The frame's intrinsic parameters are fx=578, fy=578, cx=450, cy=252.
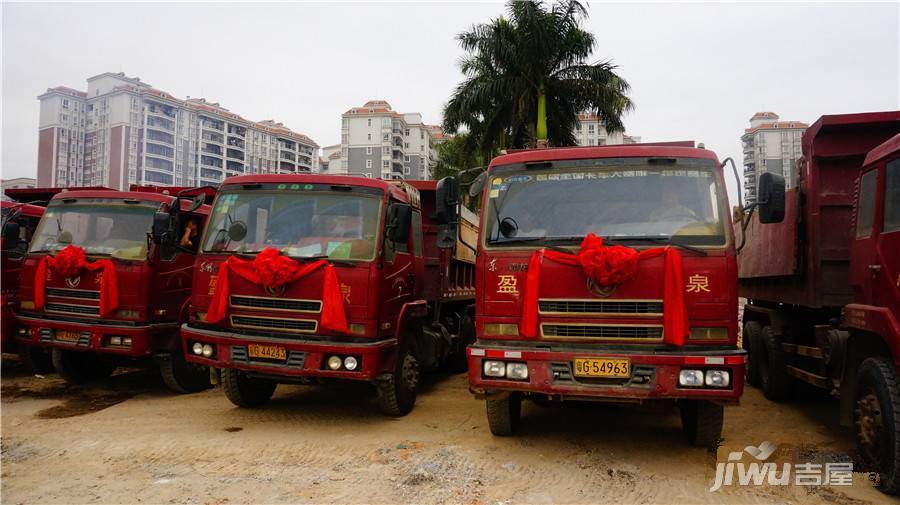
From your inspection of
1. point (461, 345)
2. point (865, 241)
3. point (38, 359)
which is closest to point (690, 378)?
point (865, 241)

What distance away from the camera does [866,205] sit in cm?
494

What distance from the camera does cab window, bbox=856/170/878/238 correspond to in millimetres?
4797

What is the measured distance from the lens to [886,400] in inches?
165

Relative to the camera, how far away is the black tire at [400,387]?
20.6 feet

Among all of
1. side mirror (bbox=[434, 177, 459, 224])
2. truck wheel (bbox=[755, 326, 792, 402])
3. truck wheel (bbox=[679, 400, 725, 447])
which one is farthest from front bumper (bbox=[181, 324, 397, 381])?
truck wheel (bbox=[755, 326, 792, 402])

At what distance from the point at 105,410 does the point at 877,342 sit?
792cm

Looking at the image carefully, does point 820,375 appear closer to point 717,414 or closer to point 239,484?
point 717,414

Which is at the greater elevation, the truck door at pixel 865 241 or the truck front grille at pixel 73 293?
the truck door at pixel 865 241

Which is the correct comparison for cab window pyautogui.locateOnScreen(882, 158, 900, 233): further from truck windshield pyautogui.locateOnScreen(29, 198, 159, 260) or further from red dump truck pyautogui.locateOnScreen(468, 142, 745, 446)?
truck windshield pyautogui.locateOnScreen(29, 198, 159, 260)

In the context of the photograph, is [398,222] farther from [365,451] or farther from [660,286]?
[660,286]

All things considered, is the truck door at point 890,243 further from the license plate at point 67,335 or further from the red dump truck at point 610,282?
the license plate at point 67,335

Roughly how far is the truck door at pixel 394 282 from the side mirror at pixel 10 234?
18.7ft

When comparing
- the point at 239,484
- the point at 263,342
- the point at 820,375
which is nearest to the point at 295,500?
the point at 239,484

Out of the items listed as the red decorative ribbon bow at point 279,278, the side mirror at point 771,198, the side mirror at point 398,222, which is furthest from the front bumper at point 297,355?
the side mirror at point 771,198
